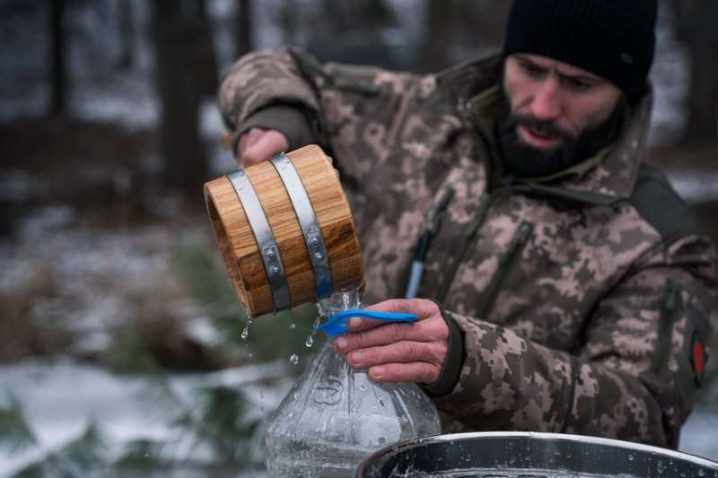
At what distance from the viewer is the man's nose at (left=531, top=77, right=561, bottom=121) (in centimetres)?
251

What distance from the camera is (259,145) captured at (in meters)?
2.32

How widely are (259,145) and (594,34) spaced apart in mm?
898

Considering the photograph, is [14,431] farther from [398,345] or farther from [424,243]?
[398,345]

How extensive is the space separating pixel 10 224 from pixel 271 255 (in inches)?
419

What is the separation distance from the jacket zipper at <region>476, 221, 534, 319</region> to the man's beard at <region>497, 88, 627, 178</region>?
172mm

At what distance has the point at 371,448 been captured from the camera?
1.75 metres

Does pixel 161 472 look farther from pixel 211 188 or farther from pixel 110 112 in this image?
pixel 110 112

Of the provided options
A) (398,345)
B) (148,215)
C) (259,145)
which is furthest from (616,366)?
(148,215)

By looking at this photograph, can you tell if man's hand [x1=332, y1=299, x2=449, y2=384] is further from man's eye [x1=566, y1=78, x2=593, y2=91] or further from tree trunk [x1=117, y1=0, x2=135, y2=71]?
tree trunk [x1=117, y1=0, x2=135, y2=71]

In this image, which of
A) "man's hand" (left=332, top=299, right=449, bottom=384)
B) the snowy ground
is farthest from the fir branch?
"man's hand" (left=332, top=299, right=449, bottom=384)

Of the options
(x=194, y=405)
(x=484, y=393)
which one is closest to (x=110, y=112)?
(x=194, y=405)

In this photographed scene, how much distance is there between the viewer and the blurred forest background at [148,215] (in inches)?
167

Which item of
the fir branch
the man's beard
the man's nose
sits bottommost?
the fir branch

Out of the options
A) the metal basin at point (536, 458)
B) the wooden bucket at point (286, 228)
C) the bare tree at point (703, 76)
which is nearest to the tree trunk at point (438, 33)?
the bare tree at point (703, 76)
